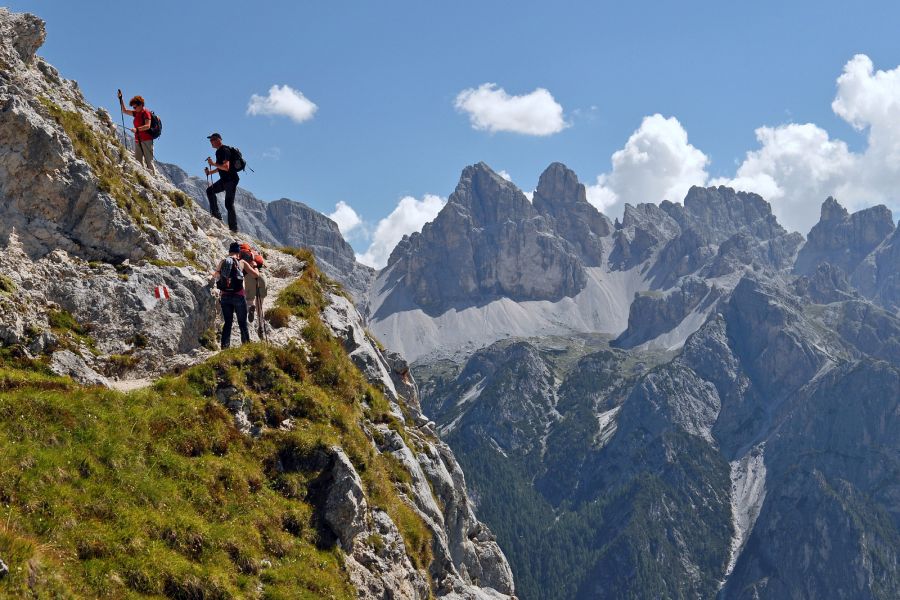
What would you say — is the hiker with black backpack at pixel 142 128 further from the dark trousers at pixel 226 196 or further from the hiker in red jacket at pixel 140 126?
the dark trousers at pixel 226 196

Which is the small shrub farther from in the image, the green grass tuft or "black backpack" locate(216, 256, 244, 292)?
the green grass tuft

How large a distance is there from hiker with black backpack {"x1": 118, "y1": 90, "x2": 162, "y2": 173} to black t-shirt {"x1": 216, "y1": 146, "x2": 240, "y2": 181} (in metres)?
3.40

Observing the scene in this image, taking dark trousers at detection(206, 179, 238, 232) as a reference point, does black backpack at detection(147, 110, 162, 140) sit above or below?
above

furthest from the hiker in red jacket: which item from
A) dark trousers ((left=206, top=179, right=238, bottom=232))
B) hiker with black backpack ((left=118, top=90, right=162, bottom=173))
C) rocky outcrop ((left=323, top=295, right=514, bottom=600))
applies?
rocky outcrop ((left=323, top=295, right=514, bottom=600))

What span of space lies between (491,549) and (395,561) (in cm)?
1934

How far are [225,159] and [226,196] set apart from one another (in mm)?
2935

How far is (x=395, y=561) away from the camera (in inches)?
870

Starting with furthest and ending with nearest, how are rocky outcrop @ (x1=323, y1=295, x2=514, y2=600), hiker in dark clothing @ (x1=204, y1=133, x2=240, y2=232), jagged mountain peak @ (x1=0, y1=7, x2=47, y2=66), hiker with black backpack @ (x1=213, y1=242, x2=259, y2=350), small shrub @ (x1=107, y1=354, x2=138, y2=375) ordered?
1. hiker in dark clothing @ (x1=204, y1=133, x2=240, y2=232)
2. jagged mountain peak @ (x1=0, y1=7, x2=47, y2=66)
3. rocky outcrop @ (x1=323, y1=295, x2=514, y2=600)
4. hiker with black backpack @ (x1=213, y1=242, x2=259, y2=350)
5. small shrub @ (x1=107, y1=354, x2=138, y2=375)

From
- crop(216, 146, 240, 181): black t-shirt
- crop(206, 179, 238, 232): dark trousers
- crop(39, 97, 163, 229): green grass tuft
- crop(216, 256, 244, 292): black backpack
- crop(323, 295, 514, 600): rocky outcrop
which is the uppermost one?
crop(216, 146, 240, 181): black t-shirt

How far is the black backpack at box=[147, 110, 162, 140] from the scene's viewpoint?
3497 cm

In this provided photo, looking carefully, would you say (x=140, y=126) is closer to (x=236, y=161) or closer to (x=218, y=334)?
(x=236, y=161)

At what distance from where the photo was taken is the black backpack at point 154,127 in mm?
34969

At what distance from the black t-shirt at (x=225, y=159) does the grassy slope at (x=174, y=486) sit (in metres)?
13.2

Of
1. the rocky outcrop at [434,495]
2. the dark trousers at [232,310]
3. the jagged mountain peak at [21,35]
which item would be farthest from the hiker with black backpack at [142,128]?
the dark trousers at [232,310]
